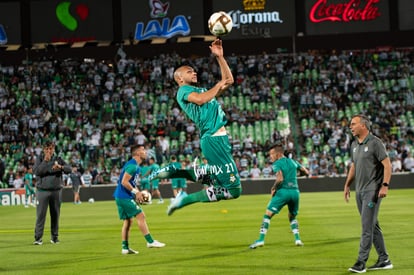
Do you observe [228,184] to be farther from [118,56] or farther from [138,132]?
[118,56]

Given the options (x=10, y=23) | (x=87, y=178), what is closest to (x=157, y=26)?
(x=10, y=23)

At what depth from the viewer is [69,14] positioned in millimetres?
48438

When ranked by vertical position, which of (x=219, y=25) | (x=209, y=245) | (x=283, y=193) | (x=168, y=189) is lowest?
(x=168, y=189)

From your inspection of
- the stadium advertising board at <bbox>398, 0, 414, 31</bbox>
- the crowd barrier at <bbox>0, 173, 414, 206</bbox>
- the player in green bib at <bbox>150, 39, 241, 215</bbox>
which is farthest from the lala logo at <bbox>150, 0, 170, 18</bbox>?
the player in green bib at <bbox>150, 39, 241, 215</bbox>

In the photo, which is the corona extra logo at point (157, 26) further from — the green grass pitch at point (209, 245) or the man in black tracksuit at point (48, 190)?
the man in black tracksuit at point (48, 190)

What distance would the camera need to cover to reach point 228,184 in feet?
31.2

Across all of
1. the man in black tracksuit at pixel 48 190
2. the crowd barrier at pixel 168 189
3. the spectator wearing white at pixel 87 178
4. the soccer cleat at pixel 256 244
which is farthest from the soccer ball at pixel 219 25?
the spectator wearing white at pixel 87 178

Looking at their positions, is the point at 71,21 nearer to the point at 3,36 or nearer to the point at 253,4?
the point at 3,36

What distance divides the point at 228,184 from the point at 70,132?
110ft

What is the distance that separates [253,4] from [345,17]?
6.35 m

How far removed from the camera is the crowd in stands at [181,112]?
3950 cm

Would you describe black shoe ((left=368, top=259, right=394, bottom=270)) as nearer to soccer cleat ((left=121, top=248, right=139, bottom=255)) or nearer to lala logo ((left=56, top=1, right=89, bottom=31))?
soccer cleat ((left=121, top=248, right=139, bottom=255))

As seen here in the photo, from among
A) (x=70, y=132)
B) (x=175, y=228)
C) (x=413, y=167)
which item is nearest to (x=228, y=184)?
(x=175, y=228)

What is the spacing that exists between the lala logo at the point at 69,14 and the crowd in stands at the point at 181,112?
2677mm
